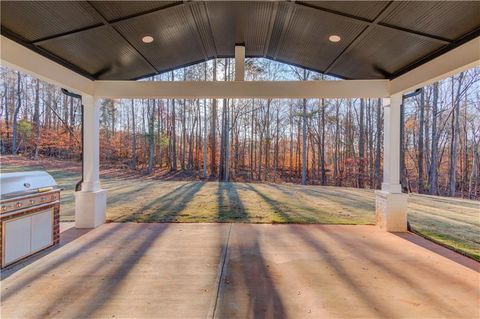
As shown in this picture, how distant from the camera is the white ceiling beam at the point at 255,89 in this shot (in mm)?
4984

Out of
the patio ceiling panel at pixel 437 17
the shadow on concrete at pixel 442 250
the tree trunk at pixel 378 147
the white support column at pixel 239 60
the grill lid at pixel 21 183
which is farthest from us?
the tree trunk at pixel 378 147

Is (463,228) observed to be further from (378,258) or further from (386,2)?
(386,2)

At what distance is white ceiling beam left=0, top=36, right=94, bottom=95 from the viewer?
11.4 feet

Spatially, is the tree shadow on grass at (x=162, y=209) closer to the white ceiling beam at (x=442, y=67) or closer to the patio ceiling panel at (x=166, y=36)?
the patio ceiling panel at (x=166, y=36)

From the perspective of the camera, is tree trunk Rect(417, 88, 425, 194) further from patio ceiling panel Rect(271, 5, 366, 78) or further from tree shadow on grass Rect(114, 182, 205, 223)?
tree shadow on grass Rect(114, 182, 205, 223)

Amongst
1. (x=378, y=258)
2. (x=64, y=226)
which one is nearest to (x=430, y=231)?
(x=378, y=258)

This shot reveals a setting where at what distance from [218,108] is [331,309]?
1440 cm

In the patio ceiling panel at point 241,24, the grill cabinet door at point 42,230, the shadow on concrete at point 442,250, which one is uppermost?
the patio ceiling panel at point 241,24

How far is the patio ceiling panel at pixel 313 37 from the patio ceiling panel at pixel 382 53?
0.69 feet

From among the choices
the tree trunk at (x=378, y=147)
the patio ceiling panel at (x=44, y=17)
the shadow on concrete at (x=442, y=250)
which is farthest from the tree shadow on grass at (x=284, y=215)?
the tree trunk at (x=378, y=147)

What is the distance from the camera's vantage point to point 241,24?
432 cm

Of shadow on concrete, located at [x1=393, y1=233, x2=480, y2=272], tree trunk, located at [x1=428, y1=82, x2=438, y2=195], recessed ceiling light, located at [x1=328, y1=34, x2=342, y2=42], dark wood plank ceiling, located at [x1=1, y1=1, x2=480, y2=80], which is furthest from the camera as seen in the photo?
tree trunk, located at [x1=428, y1=82, x2=438, y2=195]

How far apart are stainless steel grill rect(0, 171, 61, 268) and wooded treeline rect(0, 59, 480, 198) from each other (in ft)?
36.7


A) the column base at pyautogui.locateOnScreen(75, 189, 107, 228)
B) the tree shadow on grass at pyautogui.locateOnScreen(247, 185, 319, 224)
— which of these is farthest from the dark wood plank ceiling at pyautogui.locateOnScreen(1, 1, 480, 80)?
the tree shadow on grass at pyautogui.locateOnScreen(247, 185, 319, 224)
